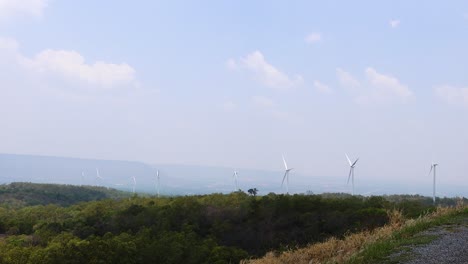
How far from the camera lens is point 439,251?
11.4 meters

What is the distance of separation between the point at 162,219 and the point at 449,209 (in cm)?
3581

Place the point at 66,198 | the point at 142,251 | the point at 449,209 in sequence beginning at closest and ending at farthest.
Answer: the point at 449,209 < the point at 142,251 < the point at 66,198

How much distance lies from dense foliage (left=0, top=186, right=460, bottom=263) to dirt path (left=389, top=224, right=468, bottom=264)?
1924 cm

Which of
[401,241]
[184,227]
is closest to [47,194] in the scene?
[184,227]

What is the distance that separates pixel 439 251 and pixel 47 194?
4294 inches

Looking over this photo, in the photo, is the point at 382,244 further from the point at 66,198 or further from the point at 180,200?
the point at 66,198

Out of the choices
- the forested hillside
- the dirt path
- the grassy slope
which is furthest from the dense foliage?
the forested hillside

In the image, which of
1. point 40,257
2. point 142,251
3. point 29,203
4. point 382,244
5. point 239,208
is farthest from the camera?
point 29,203

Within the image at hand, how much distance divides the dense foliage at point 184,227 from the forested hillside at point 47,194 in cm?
4037

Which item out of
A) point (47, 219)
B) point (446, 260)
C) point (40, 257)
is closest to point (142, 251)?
point (40, 257)

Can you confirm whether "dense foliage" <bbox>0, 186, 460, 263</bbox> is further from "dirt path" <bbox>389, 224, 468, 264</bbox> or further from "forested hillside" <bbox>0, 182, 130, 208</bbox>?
"forested hillside" <bbox>0, 182, 130, 208</bbox>

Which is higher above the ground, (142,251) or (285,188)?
(285,188)

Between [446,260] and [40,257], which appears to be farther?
[40,257]

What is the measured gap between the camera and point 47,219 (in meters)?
57.6
